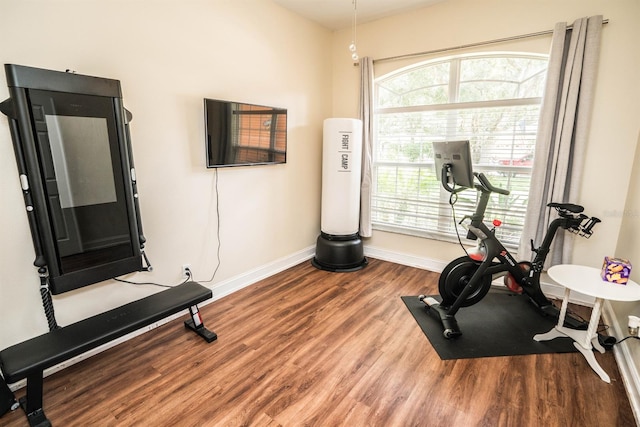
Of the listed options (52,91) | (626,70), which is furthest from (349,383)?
(626,70)

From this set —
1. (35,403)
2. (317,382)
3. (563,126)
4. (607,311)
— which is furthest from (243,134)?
(607,311)

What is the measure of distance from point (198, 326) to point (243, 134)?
173 centimetres

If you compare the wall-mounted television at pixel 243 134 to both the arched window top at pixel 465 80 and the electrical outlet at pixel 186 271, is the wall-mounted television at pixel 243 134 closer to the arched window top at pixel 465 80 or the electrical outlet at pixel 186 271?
the electrical outlet at pixel 186 271

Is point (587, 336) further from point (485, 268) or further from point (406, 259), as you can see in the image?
point (406, 259)

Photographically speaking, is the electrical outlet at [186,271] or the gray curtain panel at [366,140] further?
the gray curtain panel at [366,140]

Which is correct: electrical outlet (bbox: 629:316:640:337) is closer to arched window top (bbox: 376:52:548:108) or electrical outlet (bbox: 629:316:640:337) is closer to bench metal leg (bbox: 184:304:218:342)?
arched window top (bbox: 376:52:548:108)

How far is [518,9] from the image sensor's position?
2908 mm

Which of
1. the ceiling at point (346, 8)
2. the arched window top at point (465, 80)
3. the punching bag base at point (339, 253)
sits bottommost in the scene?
the punching bag base at point (339, 253)

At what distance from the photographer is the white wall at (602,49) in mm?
2564

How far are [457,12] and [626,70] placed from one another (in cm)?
156

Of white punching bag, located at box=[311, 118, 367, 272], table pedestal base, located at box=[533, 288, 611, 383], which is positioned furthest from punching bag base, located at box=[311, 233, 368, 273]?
table pedestal base, located at box=[533, 288, 611, 383]

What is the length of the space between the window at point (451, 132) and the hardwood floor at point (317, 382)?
59.8 inches

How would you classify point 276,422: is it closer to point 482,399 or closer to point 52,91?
point 482,399

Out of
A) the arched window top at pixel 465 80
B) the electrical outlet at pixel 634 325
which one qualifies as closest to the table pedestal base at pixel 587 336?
the electrical outlet at pixel 634 325
